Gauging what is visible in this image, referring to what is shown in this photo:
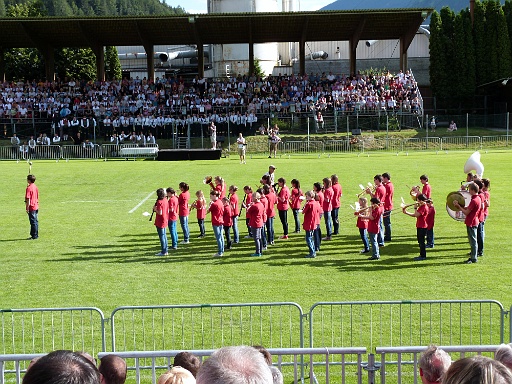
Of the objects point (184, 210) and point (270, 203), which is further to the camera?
point (184, 210)

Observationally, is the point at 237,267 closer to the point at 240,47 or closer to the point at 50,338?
the point at 50,338

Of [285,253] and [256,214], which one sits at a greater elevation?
[256,214]

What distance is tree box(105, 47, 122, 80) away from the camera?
72438 millimetres

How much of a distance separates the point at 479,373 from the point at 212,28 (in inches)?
1910

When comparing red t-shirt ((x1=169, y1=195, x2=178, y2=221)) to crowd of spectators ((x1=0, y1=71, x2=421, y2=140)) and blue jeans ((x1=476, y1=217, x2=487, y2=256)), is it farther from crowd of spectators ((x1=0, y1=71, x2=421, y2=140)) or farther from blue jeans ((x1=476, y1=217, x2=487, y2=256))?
crowd of spectators ((x1=0, y1=71, x2=421, y2=140))

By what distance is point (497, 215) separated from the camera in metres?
20.6

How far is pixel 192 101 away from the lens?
48.5 metres

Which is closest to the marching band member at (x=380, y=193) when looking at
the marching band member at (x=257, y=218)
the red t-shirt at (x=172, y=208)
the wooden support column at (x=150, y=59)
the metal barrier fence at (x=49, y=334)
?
the marching band member at (x=257, y=218)

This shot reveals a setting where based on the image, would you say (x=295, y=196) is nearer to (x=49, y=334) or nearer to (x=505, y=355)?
(x=49, y=334)

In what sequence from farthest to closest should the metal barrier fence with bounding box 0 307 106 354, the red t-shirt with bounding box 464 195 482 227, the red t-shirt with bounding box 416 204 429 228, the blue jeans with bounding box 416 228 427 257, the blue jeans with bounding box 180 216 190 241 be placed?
the blue jeans with bounding box 180 216 190 241 → the blue jeans with bounding box 416 228 427 257 → the red t-shirt with bounding box 416 204 429 228 → the red t-shirt with bounding box 464 195 482 227 → the metal barrier fence with bounding box 0 307 106 354

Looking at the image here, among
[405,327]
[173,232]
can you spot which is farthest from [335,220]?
[405,327]

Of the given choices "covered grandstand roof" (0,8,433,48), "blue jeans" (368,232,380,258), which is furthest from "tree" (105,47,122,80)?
"blue jeans" (368,232,380,258)

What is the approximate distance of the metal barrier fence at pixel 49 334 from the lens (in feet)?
32.7

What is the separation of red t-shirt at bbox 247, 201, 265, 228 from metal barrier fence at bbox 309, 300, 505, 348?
14.7 feet
